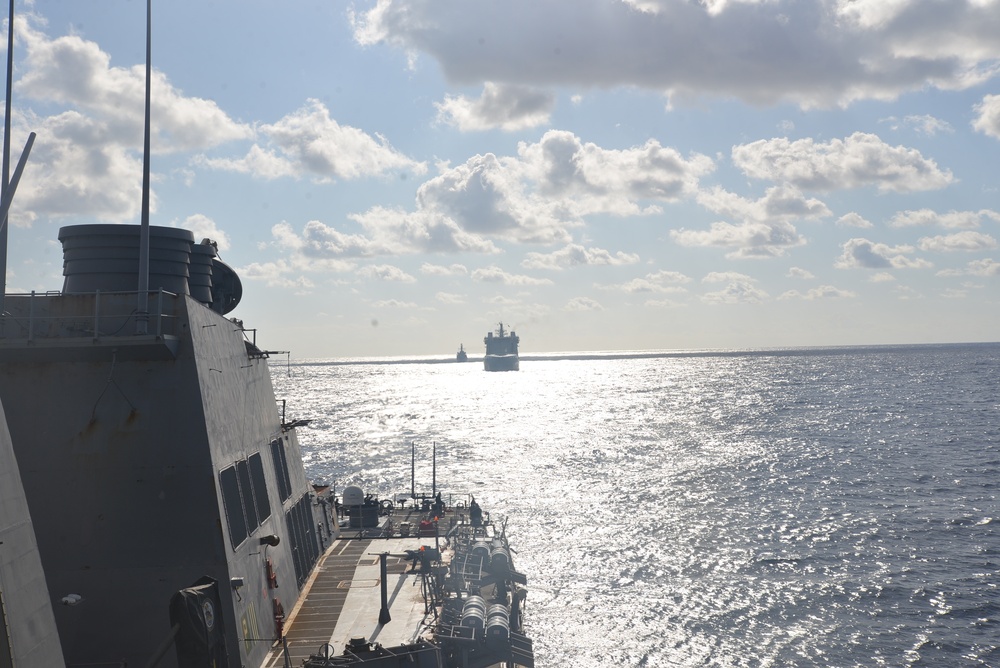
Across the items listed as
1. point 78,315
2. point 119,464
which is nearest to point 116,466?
point 119,464

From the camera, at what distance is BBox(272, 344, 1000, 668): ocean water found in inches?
1561

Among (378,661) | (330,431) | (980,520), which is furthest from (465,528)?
(330,431)

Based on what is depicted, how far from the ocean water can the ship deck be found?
402 inches

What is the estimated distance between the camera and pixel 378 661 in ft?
65.4

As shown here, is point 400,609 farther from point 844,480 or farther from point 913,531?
point 844,480

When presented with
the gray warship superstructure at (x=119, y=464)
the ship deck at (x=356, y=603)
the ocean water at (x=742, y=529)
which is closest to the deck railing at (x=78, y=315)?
the gray warship superstructure at (x=119, y=464)

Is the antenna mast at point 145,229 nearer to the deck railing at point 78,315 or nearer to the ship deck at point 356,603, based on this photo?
the deck railing at point 78,315

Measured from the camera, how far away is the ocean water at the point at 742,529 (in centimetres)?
3966

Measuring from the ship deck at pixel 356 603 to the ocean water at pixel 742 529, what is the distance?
33.5ft

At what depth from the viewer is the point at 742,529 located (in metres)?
61.6

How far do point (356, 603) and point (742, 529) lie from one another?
4259cm

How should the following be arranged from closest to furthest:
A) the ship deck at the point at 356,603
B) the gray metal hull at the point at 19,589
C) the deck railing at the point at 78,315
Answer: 1. the gray metal hull at the point at 19,589
2. the deck railing at the point at 78,315
3. the ship deck at the point at 356,603

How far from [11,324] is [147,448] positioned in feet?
15.9

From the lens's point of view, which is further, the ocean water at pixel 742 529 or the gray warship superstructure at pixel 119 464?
the ocean water at pixel 742 529
